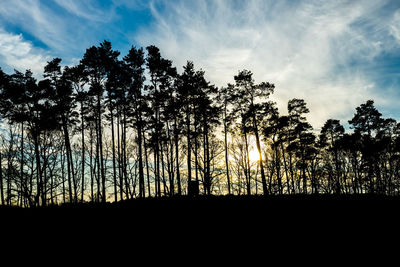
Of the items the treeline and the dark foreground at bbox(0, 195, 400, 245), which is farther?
the treeline

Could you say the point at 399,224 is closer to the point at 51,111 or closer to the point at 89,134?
the point at 51,111

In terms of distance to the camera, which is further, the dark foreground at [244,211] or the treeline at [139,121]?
the treeline at [139,121]

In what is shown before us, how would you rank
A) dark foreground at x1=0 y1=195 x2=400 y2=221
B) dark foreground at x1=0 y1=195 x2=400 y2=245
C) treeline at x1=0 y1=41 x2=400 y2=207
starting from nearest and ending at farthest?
dark foreground at x1=0 y1=195 x2=400 y2=245, dark foreground at x1=0 y1=195 x2=400 y2=221, treeline at x1=0 y1=41 x2=400 y2=207

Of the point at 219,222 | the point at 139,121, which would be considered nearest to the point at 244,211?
the point at 219,222

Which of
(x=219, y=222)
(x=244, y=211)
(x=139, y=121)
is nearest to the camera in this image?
(x=219, y=222)

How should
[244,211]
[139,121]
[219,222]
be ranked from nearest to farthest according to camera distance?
1. [219,222]
2. [244,211]
3. [139,121]

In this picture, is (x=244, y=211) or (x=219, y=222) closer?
(x=219, y=222)

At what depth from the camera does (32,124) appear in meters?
18.0

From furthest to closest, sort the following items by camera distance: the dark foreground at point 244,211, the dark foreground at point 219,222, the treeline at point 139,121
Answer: the treeline at point 139,121
the dark foreground at point 244,211
the dark foreground at point 219,222

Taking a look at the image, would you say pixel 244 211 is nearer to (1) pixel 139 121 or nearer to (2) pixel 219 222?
(2) pixel 219 222

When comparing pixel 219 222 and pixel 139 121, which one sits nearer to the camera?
pixel 219 222

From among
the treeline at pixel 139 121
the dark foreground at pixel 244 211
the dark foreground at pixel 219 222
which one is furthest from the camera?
the treeline at pixel 139 121

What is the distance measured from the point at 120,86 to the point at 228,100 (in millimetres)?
12428

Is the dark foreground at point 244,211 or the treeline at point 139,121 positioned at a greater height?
the treeline at point 139,121
